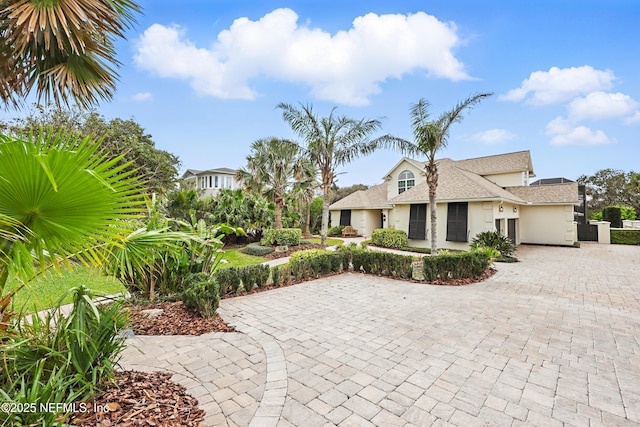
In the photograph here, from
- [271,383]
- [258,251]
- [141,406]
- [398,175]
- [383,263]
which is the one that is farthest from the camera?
[398,175]

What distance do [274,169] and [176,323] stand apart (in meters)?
13.9

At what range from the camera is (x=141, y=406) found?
8.25ft

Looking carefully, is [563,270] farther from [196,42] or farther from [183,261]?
[196,42]

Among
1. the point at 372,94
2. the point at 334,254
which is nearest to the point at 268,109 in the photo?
the point at 372,94

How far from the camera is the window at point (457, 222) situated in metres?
15.3

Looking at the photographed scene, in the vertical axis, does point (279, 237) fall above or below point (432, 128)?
below

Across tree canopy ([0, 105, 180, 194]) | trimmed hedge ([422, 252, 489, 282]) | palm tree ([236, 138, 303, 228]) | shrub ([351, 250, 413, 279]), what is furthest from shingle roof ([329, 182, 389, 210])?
tree canopy ([0, 105, 180, 194])

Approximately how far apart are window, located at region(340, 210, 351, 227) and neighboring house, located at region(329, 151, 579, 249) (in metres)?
1.41

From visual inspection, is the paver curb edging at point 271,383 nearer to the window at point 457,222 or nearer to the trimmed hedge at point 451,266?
the trimmed hedge at point 451,266

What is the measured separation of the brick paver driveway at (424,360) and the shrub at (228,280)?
0.43 meters

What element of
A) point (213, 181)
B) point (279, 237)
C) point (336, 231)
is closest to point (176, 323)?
point (279, 237)

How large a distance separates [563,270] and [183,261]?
13.0 m

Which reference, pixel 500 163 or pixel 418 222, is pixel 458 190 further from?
pixel 500 163

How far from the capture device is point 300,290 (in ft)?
25.3
